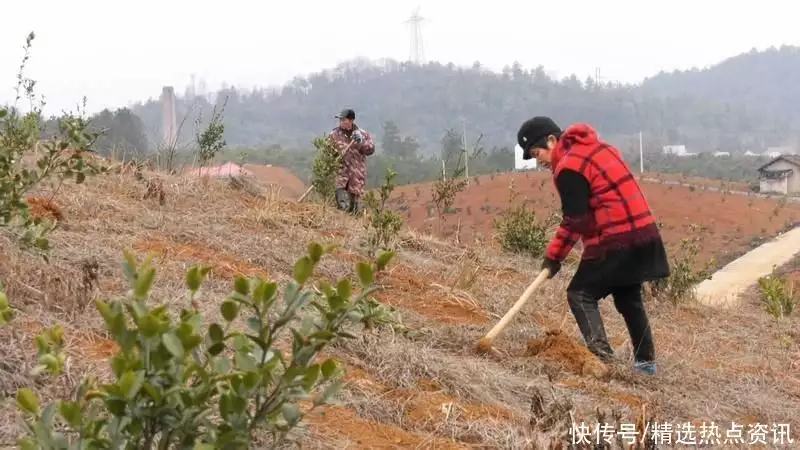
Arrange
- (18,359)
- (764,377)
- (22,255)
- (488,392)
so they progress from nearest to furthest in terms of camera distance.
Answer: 1. (18,359)
2. (488,392)
3. (22,255)
4. (764,377)

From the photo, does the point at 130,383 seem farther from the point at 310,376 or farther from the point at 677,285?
the point at 677,285

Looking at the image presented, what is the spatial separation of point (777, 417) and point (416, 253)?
3875 mm

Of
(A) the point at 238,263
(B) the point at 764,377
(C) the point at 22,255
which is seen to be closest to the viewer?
(C) the point at 22,255

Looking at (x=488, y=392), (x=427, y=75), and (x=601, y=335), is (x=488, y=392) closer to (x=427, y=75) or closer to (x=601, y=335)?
(x=601, y=335)

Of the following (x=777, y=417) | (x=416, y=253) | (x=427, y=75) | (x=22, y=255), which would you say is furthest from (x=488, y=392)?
(x=427, y=75)

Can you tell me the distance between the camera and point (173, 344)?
1.18 metres

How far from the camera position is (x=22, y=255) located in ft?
10.7

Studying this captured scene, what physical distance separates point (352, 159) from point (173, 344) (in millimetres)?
6735

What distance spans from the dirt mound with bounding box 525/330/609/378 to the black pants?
0.30 ft

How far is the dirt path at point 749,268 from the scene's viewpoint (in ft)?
39.6

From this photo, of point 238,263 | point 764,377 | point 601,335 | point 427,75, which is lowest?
point 764,377

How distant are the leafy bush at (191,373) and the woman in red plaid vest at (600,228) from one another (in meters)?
2.44

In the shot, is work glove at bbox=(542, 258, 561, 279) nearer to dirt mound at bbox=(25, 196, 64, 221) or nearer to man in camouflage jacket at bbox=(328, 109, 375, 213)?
dirt mound at bbox=(25, 196, 64, 221)

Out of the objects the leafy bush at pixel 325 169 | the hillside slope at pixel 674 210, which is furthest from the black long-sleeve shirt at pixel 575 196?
the hillside slope at pixel 674 210
